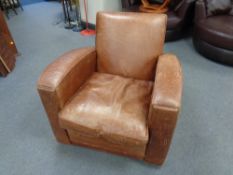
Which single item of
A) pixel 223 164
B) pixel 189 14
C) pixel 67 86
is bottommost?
pixel 223 164

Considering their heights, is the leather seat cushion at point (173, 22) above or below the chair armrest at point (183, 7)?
below

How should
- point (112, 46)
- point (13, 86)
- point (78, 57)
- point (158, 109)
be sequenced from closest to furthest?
1. point (158, 109)
2. point (78, 57)
3. point (112, 46)
4. point (13, 86)

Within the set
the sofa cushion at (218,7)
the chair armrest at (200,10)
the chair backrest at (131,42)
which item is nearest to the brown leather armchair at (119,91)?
the chair backrest at (131,42)

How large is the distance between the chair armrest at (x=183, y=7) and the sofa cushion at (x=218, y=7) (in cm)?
23

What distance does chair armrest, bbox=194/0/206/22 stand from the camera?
7.58 feet

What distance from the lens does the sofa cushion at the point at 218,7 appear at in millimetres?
2354

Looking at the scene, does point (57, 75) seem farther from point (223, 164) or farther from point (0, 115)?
point (223, 164)

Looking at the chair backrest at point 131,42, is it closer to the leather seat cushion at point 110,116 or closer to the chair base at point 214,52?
the leather seat cushion at point 110,116

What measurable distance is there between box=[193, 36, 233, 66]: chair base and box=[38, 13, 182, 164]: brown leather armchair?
49.4 inches

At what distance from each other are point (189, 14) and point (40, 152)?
253 cm

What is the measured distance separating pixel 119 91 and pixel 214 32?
154 cm

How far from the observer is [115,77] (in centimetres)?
142

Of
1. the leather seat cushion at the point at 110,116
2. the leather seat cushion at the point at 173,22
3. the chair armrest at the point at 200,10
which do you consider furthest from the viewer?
the leather seat cushion at the point at 173,22

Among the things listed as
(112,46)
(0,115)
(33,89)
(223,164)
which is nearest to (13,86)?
(33,89)
